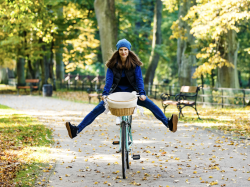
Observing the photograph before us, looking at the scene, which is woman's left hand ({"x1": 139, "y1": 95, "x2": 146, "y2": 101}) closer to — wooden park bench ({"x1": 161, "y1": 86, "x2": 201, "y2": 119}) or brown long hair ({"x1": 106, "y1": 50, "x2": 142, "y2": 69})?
brown long hair ({"x1": 106, "y1": 50, "x2": 142, "y2": 69})

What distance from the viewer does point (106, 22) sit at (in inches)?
703

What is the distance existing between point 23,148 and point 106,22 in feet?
38.8

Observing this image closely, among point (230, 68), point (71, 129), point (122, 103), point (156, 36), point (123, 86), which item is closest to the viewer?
point (122, 103)

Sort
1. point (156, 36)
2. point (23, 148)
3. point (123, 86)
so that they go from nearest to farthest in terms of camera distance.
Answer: point (123, 86)
point (23, 148)
point (156, 36)

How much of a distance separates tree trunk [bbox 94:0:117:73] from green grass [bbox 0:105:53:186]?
320 inches

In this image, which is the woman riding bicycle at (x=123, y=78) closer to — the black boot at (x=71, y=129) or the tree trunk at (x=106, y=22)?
the black boot at (x=71, y=129)

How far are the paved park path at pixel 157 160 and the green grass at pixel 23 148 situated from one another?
0.27 metres

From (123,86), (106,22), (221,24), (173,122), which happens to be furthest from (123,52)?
(106,22)

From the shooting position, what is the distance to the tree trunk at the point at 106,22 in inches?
694

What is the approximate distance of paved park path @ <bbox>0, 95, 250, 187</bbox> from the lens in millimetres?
5070

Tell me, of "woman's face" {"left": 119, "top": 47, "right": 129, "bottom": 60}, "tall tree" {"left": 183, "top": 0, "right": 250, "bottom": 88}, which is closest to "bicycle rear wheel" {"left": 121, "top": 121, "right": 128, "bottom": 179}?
"woman's face" {"left": 119, "top": 47, "right": 129, "bottom": 60}

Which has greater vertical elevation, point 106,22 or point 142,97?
point 106,22

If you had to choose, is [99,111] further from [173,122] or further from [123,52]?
[173,122]

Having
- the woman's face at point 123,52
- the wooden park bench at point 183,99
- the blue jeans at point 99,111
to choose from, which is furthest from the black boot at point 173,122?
the wooden park bench at point 183,99
